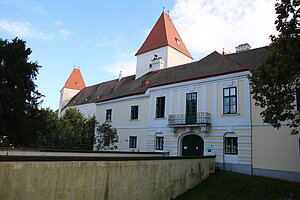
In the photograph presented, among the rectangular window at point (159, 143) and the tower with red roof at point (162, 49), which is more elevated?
the tower with red roof at point (162, 49)

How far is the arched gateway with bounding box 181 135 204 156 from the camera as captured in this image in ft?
63.8

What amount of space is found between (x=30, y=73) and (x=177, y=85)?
16141 mm

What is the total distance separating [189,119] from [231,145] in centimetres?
369

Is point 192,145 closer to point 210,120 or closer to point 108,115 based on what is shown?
point 210,120

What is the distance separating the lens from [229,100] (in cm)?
1830

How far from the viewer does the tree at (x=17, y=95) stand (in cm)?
2445

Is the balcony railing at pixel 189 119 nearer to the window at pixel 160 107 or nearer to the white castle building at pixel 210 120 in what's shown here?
the white castle building at pixel 210 120

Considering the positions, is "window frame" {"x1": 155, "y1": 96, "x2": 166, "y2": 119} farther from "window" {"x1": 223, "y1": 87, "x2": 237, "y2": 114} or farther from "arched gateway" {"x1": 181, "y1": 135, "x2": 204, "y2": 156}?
"window" {"x1": 223, "y1": 87, "x2": 237, "y2": 114}

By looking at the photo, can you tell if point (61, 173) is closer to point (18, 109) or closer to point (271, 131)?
point (271, 131)

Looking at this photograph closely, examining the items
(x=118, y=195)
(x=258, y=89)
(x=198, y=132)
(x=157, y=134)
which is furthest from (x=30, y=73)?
(x=258, y=89)

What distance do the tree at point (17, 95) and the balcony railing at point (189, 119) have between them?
586 inches

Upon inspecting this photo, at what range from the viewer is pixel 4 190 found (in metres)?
6.17

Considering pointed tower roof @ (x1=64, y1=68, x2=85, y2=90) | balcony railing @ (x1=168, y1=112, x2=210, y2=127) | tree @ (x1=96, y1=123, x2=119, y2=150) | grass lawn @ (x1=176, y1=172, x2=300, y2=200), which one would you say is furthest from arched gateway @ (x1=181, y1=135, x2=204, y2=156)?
pointed tower roof @ (x1=64, y1=68, x2=85, y2=90)

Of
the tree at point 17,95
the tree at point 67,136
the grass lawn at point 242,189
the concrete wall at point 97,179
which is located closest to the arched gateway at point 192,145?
the grass lawn at point 242,189
